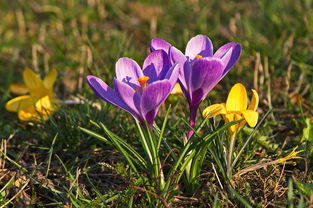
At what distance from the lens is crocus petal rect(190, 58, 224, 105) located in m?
1.49

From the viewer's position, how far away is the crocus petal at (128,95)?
1.46 meters

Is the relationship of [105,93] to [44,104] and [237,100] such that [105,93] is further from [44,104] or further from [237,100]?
[44,104]

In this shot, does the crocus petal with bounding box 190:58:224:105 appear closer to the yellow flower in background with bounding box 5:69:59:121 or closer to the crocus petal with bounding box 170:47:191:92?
the crocus petal with bounding box 170:47:191:92

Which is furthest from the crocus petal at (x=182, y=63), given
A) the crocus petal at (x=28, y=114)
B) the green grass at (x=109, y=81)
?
the crocus petal at (x=28, y=114)

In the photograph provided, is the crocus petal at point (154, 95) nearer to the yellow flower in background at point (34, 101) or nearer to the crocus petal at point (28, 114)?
the yellow flower in background at point (34, 101)

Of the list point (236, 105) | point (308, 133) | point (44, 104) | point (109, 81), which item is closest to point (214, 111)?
point (236, 105)

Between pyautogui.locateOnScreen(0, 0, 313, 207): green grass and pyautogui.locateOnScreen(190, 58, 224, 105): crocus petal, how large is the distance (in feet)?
1.33

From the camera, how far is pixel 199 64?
59.1 inches

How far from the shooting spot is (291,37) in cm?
316

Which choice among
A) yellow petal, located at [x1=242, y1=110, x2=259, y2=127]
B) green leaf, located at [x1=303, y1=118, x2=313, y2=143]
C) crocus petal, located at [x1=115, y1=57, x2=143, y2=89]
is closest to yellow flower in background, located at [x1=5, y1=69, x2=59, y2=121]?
crocus petal, located at [x1=115, y1=57, x2=143, y2=89]

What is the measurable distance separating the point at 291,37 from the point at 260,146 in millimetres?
1352

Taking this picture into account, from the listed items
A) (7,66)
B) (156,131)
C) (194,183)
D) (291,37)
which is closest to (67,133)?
(156,131)

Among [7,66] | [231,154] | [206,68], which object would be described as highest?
[206,68]

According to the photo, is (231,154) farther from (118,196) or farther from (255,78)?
(255,78)
